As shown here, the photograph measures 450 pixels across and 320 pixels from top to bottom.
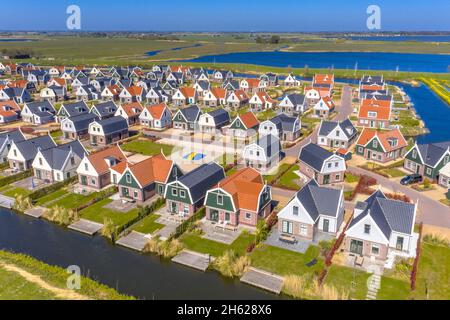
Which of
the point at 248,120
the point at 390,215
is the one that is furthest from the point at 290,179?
the point at 248,120

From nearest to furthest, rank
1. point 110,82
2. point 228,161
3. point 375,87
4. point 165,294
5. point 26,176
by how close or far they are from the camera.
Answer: point 165,294 < point 26,176 < point 228,161 < point 375,87 < point 110,82

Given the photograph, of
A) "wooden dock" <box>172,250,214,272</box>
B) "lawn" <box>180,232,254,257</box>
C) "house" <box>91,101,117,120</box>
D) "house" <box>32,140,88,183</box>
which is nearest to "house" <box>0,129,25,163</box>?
"house" <box>32,140,88,183</box>

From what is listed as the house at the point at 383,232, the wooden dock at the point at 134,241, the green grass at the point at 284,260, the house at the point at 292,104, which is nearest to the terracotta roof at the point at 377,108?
the house at the point at 292,104

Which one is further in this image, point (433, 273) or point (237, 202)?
point (237, 202)

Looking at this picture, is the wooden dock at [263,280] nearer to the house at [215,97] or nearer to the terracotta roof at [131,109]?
the terracotta roof at [131,109]

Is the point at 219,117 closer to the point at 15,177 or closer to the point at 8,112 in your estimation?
the point at 15,177
